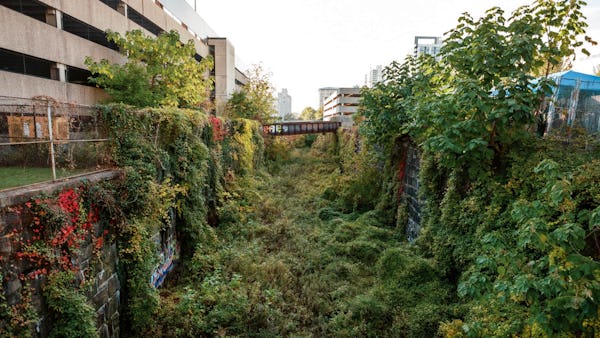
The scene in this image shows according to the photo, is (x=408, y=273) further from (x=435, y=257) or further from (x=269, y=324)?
(x=269, y=324)

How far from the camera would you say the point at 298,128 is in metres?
32.5

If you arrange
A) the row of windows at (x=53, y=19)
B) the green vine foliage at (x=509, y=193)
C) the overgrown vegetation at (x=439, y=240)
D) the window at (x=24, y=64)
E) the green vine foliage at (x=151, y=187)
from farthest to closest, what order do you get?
the row of windows at (x=53, y=19) < the window at (x=24, y=64) < the green vine foliage at (x=151, y=187) < the overgrown vegetation at (x=439, y=240) < the green vine foliage at (x=509, y=193)

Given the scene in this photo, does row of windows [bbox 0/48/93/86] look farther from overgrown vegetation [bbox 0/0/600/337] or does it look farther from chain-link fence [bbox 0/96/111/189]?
overgrown vegetation [bbox 0/0/600/337]

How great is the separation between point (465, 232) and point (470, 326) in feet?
8.81

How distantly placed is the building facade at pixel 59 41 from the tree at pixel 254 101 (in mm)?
9111

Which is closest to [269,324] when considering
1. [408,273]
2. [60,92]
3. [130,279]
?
[130,279]

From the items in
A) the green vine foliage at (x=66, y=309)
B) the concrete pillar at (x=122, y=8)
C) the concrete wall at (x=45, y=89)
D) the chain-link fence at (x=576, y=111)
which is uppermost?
the concrete pillar at (x=122, y=8)

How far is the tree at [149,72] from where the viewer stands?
15.2 metres

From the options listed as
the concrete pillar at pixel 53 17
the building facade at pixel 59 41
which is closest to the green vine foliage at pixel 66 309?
the building facade at pixel 59 41

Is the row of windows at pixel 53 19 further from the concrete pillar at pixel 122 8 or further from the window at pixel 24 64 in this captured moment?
the concrete pillar at pixel 122 8

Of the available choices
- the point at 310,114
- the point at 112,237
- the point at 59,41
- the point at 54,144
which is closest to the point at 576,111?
the point at 112,237

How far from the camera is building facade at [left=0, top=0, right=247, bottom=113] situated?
12.4 m

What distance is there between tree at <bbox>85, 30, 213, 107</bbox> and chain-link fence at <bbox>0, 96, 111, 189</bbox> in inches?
304

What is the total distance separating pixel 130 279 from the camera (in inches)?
236
